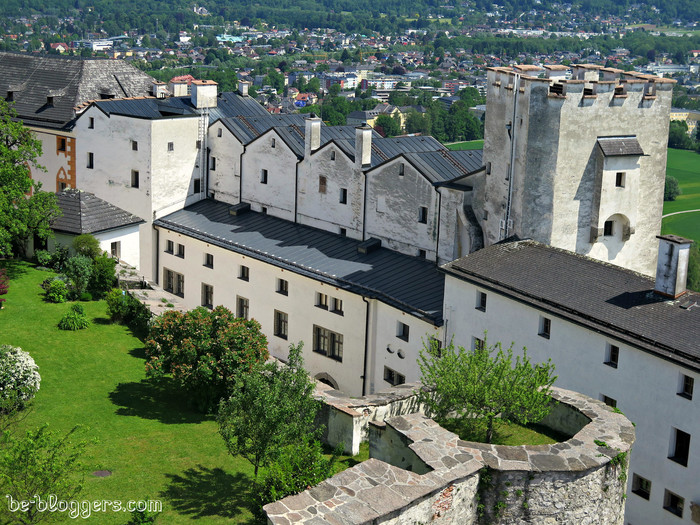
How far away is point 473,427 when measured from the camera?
31922 millimetres

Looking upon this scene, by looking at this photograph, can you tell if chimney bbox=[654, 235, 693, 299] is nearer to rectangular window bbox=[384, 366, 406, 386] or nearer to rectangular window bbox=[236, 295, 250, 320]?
rectangular window bbox=[384, 366, 406, 386]

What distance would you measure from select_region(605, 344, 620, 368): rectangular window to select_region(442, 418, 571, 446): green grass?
801 centimetres

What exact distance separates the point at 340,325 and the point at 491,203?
37.0 feet

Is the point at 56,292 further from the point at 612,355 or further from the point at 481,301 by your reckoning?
the point at 612,355

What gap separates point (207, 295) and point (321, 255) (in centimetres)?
1023

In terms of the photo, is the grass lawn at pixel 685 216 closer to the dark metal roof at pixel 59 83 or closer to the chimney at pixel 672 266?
the dark metal roof at pixel 59 83

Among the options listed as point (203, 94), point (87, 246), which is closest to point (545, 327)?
point (87, 246)

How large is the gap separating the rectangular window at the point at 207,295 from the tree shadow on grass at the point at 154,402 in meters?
19.2

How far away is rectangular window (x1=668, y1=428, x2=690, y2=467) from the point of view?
3697 cm

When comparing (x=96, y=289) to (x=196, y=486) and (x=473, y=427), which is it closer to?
(x=196, y=486)

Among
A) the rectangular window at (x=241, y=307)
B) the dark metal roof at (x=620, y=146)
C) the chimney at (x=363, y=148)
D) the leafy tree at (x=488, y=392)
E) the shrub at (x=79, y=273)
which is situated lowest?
the rectangular window at (x=241, y=307)

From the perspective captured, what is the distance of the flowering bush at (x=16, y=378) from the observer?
4009 cm

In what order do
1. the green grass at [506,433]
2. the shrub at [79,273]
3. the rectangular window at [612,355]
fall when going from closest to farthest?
the green grass at [506,433]
the rectangular window at [612,355]
the shrub at [79,273]

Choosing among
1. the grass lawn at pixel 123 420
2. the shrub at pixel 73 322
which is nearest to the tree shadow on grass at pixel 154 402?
the grass lawn at pixel 123 420
